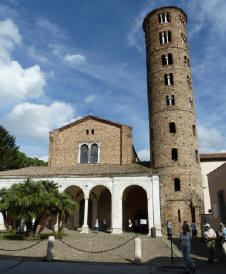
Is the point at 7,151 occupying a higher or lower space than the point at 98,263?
higher

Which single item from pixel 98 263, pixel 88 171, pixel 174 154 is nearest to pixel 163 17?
pixel 174 154

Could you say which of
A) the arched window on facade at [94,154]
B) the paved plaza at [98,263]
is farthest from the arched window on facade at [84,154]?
the paved plaza at [98,263]

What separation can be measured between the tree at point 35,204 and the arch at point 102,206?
8147 millimetres

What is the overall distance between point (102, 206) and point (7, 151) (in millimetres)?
18254

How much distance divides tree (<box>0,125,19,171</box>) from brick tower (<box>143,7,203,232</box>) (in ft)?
73.4

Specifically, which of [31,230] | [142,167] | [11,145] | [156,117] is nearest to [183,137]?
[156,117]

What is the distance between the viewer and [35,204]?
15148 mm

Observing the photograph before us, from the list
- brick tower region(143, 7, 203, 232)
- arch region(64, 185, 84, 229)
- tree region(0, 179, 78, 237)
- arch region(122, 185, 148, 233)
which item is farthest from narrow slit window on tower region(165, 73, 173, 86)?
tree region(0, 179, 78, 237)

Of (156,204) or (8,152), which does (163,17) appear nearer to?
(156,204)

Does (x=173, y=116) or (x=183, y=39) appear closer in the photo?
(x=173, y=116)

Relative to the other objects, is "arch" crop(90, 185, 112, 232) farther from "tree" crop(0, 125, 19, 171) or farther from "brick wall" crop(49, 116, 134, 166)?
"tree" crop(0, 125, 19, 171)

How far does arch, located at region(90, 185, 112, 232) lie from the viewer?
82.2ft

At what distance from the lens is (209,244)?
30.8 ft

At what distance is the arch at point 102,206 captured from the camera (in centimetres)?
2506
